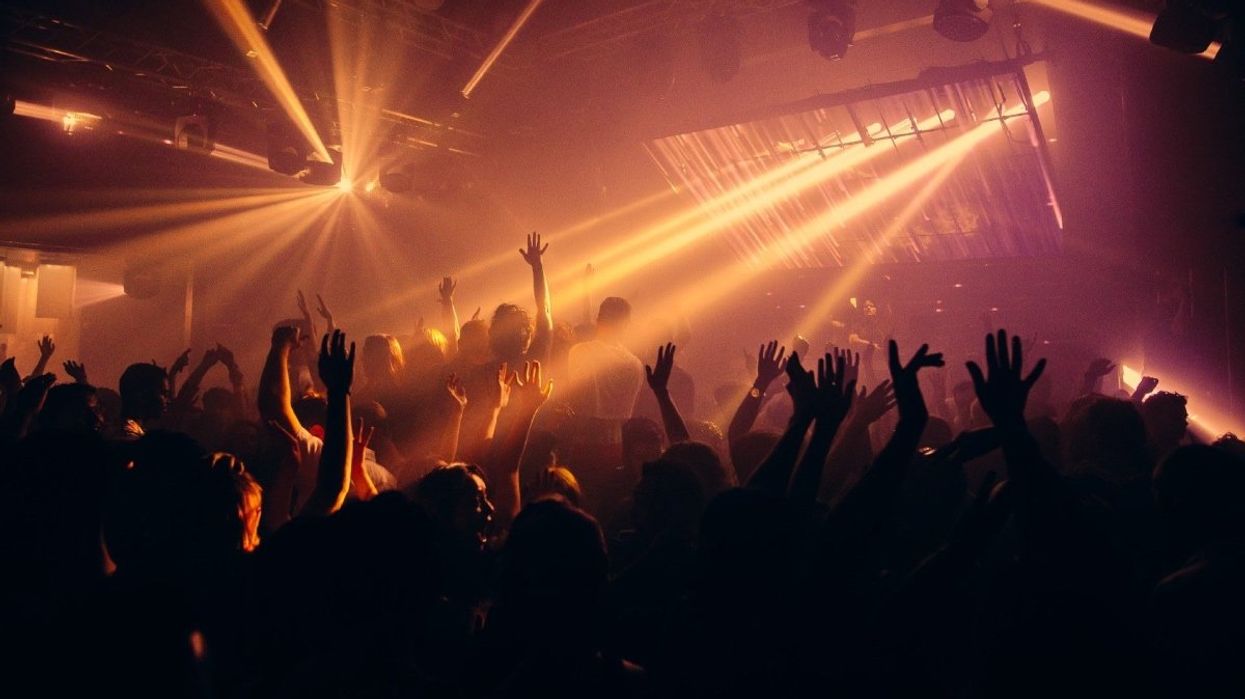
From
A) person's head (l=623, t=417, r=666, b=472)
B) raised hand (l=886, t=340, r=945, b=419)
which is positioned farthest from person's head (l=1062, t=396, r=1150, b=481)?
person's head (l=623, t=417, r=666, b=472)

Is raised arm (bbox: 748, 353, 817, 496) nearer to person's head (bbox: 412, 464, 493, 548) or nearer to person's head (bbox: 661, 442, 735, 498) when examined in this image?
person's head (bbox: 661, 442, 735, 498)

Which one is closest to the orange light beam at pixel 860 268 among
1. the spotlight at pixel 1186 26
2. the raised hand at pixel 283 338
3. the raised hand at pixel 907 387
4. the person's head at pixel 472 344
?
the spotlight at pixel 1186 26

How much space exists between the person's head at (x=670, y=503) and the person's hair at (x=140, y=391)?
3.03m

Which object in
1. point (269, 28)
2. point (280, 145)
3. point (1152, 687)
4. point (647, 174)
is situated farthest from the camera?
point (647, 174)

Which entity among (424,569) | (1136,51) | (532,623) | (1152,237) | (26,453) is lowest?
(532,623)

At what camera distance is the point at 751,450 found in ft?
10.2

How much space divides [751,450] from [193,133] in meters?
7.77

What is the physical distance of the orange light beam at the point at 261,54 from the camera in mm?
7293

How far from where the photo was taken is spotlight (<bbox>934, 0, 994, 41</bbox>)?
247 inches

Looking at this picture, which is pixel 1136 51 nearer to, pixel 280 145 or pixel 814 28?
pixel 814 28

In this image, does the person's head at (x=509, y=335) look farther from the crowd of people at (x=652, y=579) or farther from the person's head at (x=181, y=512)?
the person's head at (x=181, y=512)

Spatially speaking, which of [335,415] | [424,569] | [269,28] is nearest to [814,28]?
[269,28]

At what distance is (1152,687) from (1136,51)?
5568 millimetres

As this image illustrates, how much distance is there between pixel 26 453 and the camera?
193 centimetres
